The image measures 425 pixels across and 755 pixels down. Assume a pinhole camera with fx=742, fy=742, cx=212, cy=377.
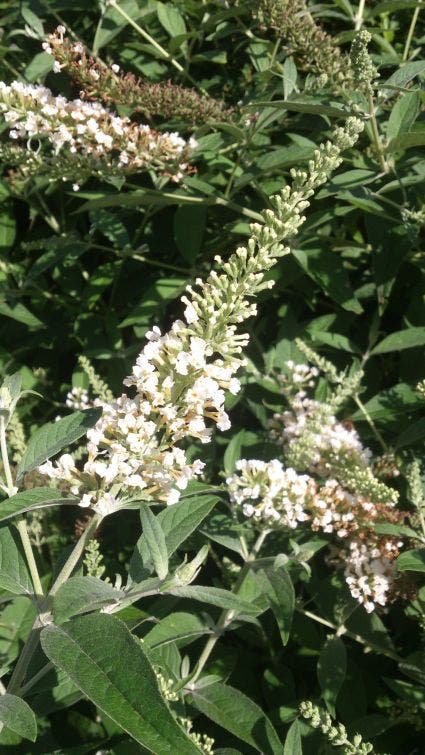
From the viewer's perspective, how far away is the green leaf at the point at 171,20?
311 cm

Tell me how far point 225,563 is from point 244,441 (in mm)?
498

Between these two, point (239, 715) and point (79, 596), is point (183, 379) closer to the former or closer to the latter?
point (79, 596)

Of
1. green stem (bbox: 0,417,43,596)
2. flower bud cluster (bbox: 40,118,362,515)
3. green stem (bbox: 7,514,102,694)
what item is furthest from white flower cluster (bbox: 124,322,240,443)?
green stem (bbox: 0,417,43,596)

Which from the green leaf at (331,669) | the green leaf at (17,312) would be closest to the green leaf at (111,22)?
the green leaf at (17,312)

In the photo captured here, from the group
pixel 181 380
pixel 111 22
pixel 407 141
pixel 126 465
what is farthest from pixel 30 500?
pixel 111 22

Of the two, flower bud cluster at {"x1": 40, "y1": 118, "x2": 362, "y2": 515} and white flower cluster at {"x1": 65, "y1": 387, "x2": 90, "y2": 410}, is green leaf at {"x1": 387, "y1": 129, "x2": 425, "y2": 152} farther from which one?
white flower cluster at {"x1": 65, "y1": 387, "x2": 90, "y2": 410}

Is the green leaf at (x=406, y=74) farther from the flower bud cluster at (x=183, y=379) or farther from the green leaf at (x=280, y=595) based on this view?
the green leaf at (x=280, y=595)

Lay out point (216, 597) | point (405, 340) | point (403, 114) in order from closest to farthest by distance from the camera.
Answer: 1. point (216, 597)
2. point (403, 114)
3. point (405, 340)

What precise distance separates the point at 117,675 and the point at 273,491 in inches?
37.9

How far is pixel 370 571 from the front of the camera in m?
2.27

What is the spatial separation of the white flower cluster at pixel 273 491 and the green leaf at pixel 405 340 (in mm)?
726

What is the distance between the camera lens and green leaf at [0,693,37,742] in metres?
1.47

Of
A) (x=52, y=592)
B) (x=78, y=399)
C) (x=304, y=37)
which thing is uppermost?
(x=304, y=37)

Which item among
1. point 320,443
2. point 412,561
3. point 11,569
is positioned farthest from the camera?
point 320,443
